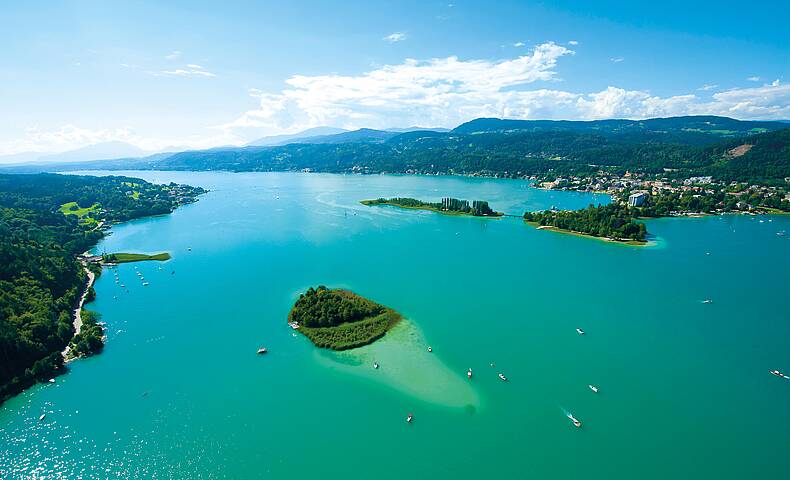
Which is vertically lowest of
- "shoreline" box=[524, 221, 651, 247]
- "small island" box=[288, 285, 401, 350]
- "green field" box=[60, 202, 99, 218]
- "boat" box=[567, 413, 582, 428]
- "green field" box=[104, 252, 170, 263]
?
"boat" box=[567, 413, 582, 428]

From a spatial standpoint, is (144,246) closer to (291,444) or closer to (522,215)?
(291,444)

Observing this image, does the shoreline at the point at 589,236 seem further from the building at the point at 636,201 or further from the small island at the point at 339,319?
the small island at the point at 339,319

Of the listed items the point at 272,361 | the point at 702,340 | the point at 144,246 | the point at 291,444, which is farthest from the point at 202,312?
the point at 702,340

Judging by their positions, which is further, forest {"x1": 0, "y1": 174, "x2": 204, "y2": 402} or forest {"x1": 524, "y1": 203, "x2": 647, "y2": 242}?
forest {"x1": 524, "y1": 203, "x2": 647, "y2": 242}

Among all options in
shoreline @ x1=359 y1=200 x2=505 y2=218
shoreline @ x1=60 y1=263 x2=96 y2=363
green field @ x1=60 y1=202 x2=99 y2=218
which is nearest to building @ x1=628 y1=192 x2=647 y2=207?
shoreline @ x1=359 y1=200 x2=505 y2=218

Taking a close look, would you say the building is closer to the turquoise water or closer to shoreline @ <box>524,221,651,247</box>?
shoreline @ <box>524,221,651,247</box>

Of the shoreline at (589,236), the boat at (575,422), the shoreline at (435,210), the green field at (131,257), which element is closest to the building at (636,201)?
the shoreline at (589,236)

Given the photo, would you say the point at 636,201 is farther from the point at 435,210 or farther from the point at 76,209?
the point at 76,209
